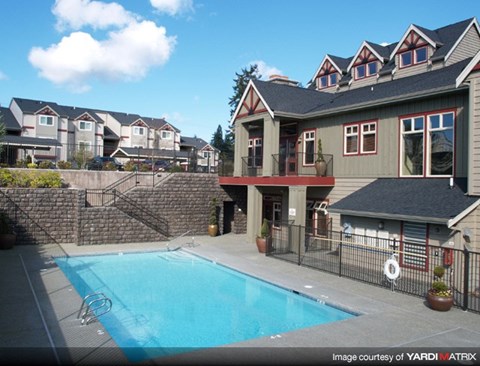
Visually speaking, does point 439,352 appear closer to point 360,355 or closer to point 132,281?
point 360,355

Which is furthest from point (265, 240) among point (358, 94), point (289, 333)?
point (289, 333)

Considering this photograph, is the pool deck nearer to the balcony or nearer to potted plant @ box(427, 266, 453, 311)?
potted plant @ box(427, 266, 453, 311)

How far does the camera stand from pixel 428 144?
15891 mm

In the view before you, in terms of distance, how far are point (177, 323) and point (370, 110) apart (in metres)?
12.6

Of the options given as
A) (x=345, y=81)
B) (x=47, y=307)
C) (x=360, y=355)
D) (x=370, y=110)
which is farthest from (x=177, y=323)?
(x=345, y=81)

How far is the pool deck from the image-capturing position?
7602 millimetres

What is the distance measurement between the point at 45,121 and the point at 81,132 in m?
5.37

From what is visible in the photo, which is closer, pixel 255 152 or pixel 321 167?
pixel 321 167

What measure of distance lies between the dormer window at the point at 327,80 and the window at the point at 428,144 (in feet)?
38.0

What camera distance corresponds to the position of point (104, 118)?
208ft

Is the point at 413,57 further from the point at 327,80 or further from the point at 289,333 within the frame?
the point at 289,333

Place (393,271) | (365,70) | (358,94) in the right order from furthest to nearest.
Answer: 1. (365,70)
2. (358,94)
3. (393,271)

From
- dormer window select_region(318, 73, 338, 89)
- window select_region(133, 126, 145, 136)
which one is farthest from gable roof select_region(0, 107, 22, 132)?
dormer window select_region(318, 73, 338, 89)

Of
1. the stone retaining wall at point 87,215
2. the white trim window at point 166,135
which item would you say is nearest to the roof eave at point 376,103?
the stone retaining wall at point 87,215
